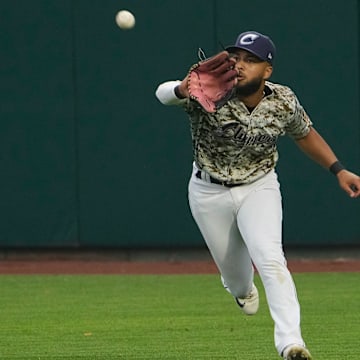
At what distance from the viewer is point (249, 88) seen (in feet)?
22.6

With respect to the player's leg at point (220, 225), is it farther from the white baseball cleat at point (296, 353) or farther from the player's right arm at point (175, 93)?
the white baseball cleat at point (296, 353)

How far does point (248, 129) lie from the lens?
687cm

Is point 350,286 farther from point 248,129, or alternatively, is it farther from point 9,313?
point 248,129

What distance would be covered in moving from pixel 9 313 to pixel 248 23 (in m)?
5.62

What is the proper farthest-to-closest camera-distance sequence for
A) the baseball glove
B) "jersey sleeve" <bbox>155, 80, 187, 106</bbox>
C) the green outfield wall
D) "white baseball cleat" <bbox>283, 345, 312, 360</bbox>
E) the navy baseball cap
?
the green outfield wall, the navy baseball cap, "jersey sleeve" <bbox>155, 80, 187, 106</bbox>, the baseball glove, "white baseball cleat" <bbox>283, 345, 312, 360</bbox>

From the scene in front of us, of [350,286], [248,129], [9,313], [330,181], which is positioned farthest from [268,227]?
[330,181]

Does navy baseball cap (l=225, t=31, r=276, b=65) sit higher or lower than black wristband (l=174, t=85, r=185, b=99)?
higher

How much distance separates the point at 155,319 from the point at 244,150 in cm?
305

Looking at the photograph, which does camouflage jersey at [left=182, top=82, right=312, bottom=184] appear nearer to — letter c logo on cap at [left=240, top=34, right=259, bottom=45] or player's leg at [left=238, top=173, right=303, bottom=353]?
player's leg at [left=238, top=173, right=303, bottom=353]

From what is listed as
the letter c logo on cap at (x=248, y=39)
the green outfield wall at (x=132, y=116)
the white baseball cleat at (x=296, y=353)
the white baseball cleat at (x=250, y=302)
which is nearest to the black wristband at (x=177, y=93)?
the letter c logo on cap at (x=248, y=39)

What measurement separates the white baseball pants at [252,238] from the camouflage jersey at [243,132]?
0.09 metres

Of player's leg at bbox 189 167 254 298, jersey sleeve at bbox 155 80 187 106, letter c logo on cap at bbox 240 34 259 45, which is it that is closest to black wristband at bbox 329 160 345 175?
player's leg at bbox 189 167 254 298

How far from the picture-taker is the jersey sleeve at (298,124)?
276 inches

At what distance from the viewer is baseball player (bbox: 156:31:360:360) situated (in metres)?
6.61
